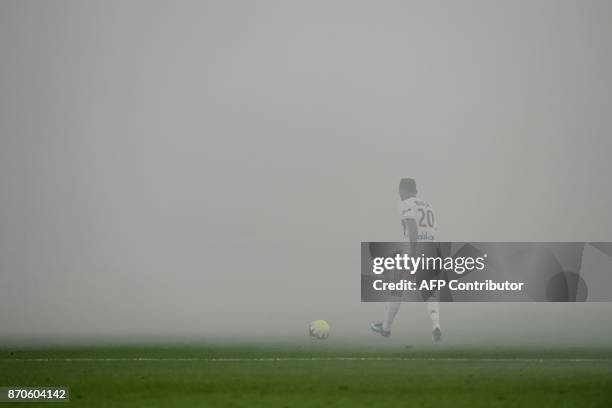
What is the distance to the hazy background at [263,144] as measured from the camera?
33.6 feet

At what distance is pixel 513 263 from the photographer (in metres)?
10.1

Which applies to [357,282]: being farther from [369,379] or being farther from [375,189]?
[369,379]

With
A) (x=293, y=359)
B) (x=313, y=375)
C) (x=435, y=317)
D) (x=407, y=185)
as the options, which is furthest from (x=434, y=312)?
(x=313, y=375)

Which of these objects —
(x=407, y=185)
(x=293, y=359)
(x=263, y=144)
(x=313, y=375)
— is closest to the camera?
(x=313, y=375)

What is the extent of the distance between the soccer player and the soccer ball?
534 mm

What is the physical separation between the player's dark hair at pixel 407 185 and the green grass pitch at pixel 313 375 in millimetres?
2069

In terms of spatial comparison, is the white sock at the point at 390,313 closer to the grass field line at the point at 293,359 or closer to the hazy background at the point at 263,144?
the hazy background at the point at 263,144

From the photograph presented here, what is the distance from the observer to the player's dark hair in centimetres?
1019

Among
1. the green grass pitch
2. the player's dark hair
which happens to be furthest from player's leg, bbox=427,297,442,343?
the player's dark hair

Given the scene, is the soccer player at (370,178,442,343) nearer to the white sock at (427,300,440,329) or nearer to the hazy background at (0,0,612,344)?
the white sock at (427,300,440,329)

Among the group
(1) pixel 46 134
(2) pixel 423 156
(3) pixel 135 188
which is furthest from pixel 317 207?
(1) pixel 46 134

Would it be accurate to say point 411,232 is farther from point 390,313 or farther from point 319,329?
point 319,329

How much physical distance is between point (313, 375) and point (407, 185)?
3637 millimetres

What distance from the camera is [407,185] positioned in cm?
1022
